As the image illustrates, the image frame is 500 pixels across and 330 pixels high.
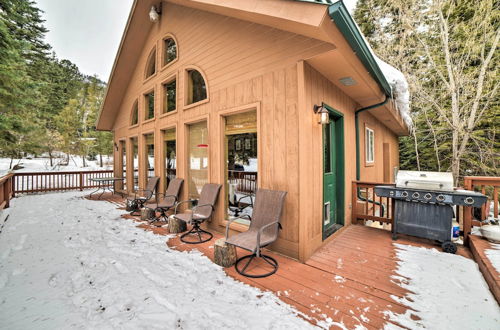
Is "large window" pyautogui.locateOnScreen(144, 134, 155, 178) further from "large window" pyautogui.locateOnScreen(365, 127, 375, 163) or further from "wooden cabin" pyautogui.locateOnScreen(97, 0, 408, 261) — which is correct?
"large window" pyautogui.locateOnScreen(365, 127, 375, 163)

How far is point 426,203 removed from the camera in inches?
123

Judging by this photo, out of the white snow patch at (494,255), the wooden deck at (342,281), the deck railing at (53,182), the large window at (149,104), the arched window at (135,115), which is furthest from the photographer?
the deck railing at (53,182)

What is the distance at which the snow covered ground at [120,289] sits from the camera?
1.70 m

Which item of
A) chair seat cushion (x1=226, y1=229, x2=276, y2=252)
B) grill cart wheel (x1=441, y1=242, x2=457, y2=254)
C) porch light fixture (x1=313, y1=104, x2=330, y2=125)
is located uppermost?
porch light fixture (x1=313, y1=104, x2=330, y2=125)

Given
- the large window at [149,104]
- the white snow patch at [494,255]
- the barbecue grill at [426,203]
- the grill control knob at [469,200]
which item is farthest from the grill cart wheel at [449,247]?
the large window at [149,104]

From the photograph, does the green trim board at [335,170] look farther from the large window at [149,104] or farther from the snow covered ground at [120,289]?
the large window at [149,104]

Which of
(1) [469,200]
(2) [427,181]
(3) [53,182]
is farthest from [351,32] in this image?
(3) [53,182]

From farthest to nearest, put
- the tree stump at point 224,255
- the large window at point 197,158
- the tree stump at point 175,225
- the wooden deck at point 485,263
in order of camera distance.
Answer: the large window at point 197,158
the tree stump at point 175,225
the tree stump at point 224,255
the wooden deck at point 485,263

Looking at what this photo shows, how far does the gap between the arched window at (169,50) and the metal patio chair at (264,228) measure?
4832 mm

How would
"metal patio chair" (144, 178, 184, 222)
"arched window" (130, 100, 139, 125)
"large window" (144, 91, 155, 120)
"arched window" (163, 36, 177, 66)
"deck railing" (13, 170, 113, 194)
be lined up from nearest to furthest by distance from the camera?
1. "metal patio chair" (144, 178, 184, 222)
2. "arched window" (163, 36, 177, 66)
3. "large window" (144, 91, 155, 120)
4. "arched window" (130, 100, 139, 125)
5. "deck railing" (13, 170, 113, 194)

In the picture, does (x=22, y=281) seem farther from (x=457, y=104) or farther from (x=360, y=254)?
(x=457, y=104)

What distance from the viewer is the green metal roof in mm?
2029

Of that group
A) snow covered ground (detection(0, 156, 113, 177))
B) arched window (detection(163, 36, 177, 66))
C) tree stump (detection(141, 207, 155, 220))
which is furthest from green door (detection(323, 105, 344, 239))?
snow covered ground (detection(0, 156, 113, 177))

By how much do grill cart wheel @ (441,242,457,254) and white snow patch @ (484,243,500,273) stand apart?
1.02 feet
